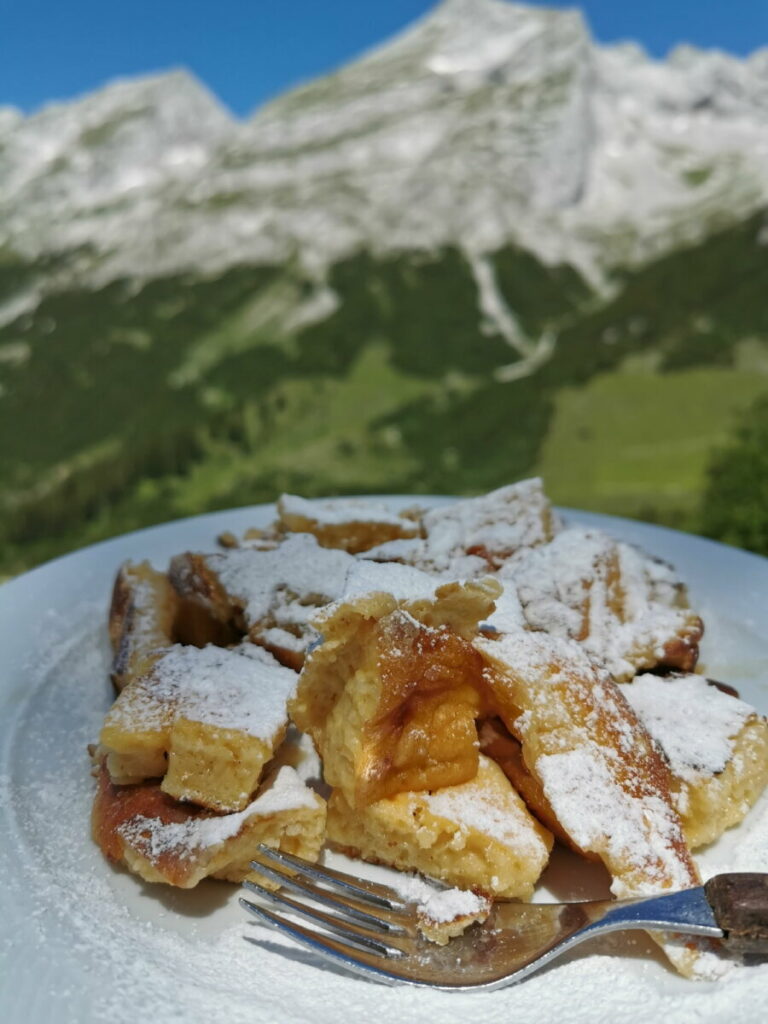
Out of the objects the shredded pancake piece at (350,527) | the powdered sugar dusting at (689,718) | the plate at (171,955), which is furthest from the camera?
the shredded pancake piece at (350,527)

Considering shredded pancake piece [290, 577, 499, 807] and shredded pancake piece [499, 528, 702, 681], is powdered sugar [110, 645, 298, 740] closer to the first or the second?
shredded pancake piece [290, 577, 499, 807]

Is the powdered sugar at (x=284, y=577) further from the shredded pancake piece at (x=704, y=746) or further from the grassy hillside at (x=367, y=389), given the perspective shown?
the grassy hillside at (x=367, y=389)

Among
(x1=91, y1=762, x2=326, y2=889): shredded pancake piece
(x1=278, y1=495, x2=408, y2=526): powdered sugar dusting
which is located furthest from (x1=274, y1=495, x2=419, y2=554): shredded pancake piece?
(x1=91, y1=762, x2=326, y2=889): shredded pancake piece

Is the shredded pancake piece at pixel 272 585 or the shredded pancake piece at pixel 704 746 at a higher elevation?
the shredded pancake piece at pixel 272 585

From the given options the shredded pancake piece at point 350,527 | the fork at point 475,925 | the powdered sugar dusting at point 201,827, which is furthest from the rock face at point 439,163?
the fork at point 475,925

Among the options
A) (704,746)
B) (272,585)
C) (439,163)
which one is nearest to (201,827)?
(272,585)

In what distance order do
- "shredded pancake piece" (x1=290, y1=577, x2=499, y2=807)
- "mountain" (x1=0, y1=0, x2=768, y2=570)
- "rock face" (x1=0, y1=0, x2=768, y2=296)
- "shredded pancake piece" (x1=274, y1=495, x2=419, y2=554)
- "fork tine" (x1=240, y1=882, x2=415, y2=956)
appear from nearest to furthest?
"fork tine" (x1=240, y1=882, x2=415, y2=956) → "shredded pancake piece" (x1=290, y1=577, x2=499, y2=807) → "shredded pancake piece" (x1=274, y1=495, x2=419, y2=554) → "mountain" (x1=0, y1=0, x2=768, y2=570) → "rock face" (x1=0, y1=0, x2=768, y2=296)
